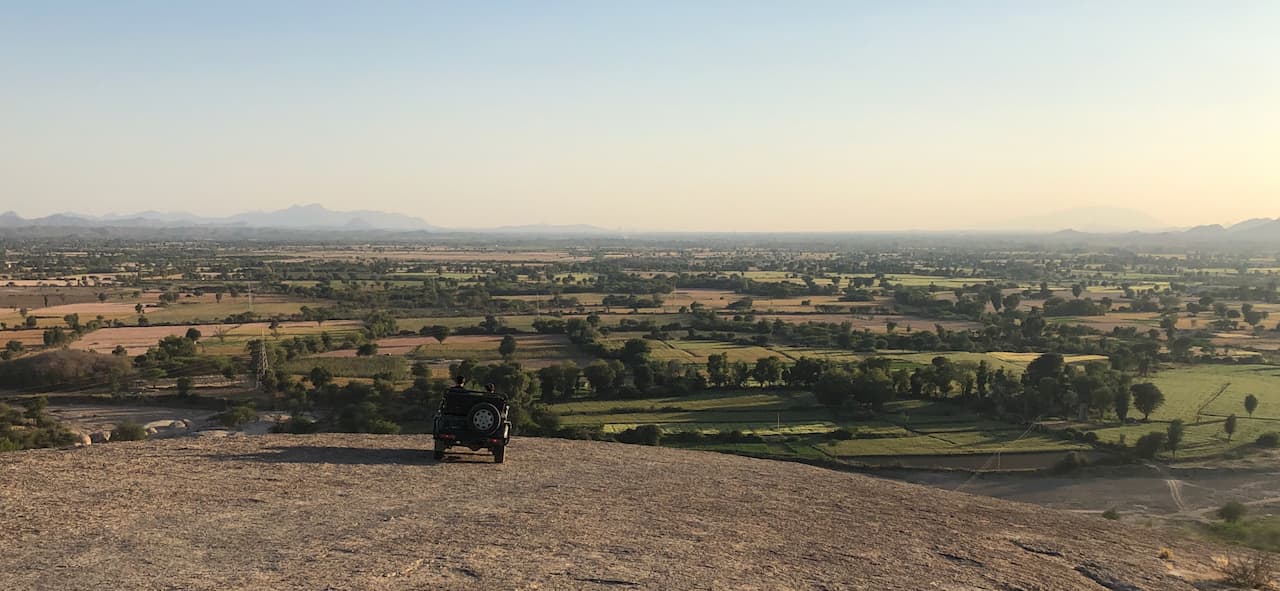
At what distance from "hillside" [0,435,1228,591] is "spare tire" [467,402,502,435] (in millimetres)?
743

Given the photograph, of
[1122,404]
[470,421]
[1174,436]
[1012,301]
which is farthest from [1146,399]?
[1012,301]

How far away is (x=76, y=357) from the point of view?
5409cm

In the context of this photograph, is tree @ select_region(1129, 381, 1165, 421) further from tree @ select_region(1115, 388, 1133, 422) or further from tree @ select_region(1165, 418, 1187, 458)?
tree @ select_region(1165, 418, 1187, 458)

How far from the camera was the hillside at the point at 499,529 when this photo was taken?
29.3 ft

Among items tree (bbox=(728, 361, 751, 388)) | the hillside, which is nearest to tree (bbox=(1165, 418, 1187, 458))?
tree (bbox=(728, 361, 751, 388))

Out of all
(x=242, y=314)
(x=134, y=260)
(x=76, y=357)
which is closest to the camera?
(x=76, y=357)

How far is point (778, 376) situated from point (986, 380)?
13650 millimetres

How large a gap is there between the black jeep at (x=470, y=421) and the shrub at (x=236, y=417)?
27.9 m

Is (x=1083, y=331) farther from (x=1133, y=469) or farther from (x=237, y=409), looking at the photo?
(x=237, y=409)

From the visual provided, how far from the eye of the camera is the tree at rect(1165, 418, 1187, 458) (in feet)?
124

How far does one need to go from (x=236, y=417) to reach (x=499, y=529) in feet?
115

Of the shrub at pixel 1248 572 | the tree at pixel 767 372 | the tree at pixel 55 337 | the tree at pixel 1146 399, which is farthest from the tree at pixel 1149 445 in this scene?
the tree at pixel 55 337

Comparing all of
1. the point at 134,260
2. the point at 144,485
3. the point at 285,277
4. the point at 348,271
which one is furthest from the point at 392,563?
the point at 134,260

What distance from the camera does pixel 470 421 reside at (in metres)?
14.5
